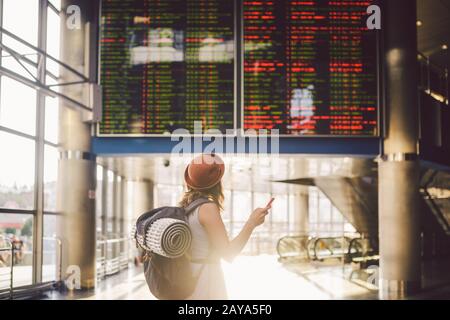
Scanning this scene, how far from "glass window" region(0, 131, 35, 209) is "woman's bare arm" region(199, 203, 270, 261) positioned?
21.9 ft

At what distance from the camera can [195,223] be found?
2.41m

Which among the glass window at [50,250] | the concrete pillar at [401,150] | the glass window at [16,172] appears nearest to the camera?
the glass window at [16,172]

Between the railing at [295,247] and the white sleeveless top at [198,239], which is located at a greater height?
the white sleeveless top at [198,239]

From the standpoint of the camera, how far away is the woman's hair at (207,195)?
253 centimetres

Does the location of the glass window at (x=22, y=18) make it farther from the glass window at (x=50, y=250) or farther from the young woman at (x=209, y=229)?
the young woman at (x=209, y=229)

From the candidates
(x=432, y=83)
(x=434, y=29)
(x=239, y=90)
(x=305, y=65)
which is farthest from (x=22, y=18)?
(x=434, y=29)

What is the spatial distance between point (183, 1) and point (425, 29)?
20.7 feet

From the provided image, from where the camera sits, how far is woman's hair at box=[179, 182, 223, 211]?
2.53 meters

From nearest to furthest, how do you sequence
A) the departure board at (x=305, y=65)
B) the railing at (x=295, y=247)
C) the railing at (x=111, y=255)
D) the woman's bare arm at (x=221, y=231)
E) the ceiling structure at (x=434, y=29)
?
the woman's bare arm at (x=221, y=231), the departure board at (x=305, y=65), the ceiling structure at (x=434, y=29), the railing at (x=111, y=255), the railing at (x=295, y=247)

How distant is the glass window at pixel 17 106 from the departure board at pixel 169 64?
116 cm

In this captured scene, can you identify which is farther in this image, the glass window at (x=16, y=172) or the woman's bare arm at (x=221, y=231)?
the glass window at (x=16, y=172)

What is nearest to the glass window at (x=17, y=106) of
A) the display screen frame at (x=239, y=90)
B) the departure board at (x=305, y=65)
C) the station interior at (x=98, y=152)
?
the station interior at (x=98, y=152)

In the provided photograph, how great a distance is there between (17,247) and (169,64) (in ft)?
11.8

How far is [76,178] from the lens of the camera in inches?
388
